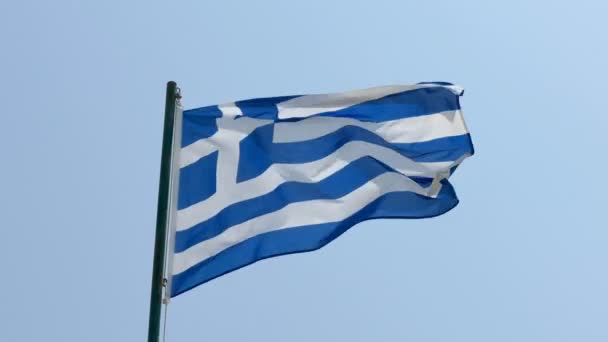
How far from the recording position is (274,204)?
39.3ft

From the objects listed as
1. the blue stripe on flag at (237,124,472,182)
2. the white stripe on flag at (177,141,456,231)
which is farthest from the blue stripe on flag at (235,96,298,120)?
the white stripe on flag at (177,141,456,231)

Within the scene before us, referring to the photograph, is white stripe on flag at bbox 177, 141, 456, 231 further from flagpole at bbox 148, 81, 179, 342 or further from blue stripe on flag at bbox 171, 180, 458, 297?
flagpole at bbox 148, 81, 179, 342

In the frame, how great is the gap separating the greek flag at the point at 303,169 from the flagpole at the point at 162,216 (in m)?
0.28

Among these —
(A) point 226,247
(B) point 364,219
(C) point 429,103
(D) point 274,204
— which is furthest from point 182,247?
(C) point 429,103

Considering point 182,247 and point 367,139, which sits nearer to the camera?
point 182,247

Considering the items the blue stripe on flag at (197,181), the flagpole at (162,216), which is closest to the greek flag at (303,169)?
the blue stripe on flag at (197,181)

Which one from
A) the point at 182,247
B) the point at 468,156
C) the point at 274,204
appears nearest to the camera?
the point at 182,247

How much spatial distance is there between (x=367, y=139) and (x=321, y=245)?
149cm

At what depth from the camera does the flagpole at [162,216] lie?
10.4m

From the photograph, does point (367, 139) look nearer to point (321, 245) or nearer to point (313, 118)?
point (313, 118)

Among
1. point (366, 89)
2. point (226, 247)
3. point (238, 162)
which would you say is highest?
point (366, 89)

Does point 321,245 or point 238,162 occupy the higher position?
point 238,162

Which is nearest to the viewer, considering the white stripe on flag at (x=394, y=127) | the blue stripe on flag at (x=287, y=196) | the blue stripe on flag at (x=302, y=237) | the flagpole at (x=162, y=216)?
the flagpole at (x=162, y=216)

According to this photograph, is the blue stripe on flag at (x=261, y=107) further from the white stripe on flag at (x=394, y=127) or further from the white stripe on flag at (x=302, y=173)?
the white stripe on flag at (x=302, y=173)
